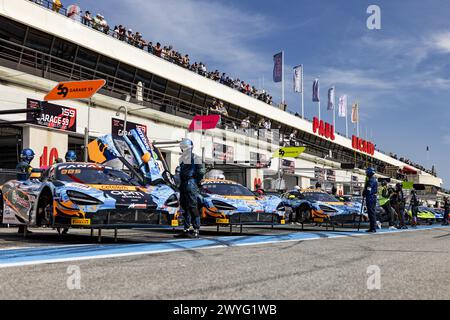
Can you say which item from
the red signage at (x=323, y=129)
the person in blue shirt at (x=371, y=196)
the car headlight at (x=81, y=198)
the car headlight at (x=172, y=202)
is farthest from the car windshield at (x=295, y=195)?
the red signage at (x=323, y=129)

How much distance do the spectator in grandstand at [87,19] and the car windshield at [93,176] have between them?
48.9 feet

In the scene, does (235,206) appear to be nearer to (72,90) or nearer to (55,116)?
(72,90)

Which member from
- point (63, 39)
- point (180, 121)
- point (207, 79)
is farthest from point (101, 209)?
point (207, 79)

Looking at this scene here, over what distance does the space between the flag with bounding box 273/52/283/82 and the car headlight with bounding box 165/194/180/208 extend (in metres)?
35.5

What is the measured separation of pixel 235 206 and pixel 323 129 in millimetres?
43472

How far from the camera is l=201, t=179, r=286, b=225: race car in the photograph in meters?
11.1

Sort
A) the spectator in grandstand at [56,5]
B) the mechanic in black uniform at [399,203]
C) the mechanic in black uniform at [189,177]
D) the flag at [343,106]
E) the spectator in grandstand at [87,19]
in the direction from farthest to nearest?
the flag at [343,106] < the spectator in grandstand at [87,19] < the spectator in grandstand at [56,5] < the mechanic in black uniform at [399,203] < the mechanic in black uniform at [189,177]

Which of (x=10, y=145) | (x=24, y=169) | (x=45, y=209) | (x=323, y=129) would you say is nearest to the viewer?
(x=45, y=209)

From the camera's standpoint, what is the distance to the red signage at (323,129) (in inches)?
2026

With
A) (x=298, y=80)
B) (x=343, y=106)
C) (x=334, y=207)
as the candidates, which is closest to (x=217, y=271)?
(x=334, y=207)

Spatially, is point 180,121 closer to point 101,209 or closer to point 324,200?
point 324,200

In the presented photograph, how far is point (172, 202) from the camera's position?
30.2 ft

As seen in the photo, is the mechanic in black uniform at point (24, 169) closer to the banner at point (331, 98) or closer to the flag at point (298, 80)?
the flag at point (298, 80)
